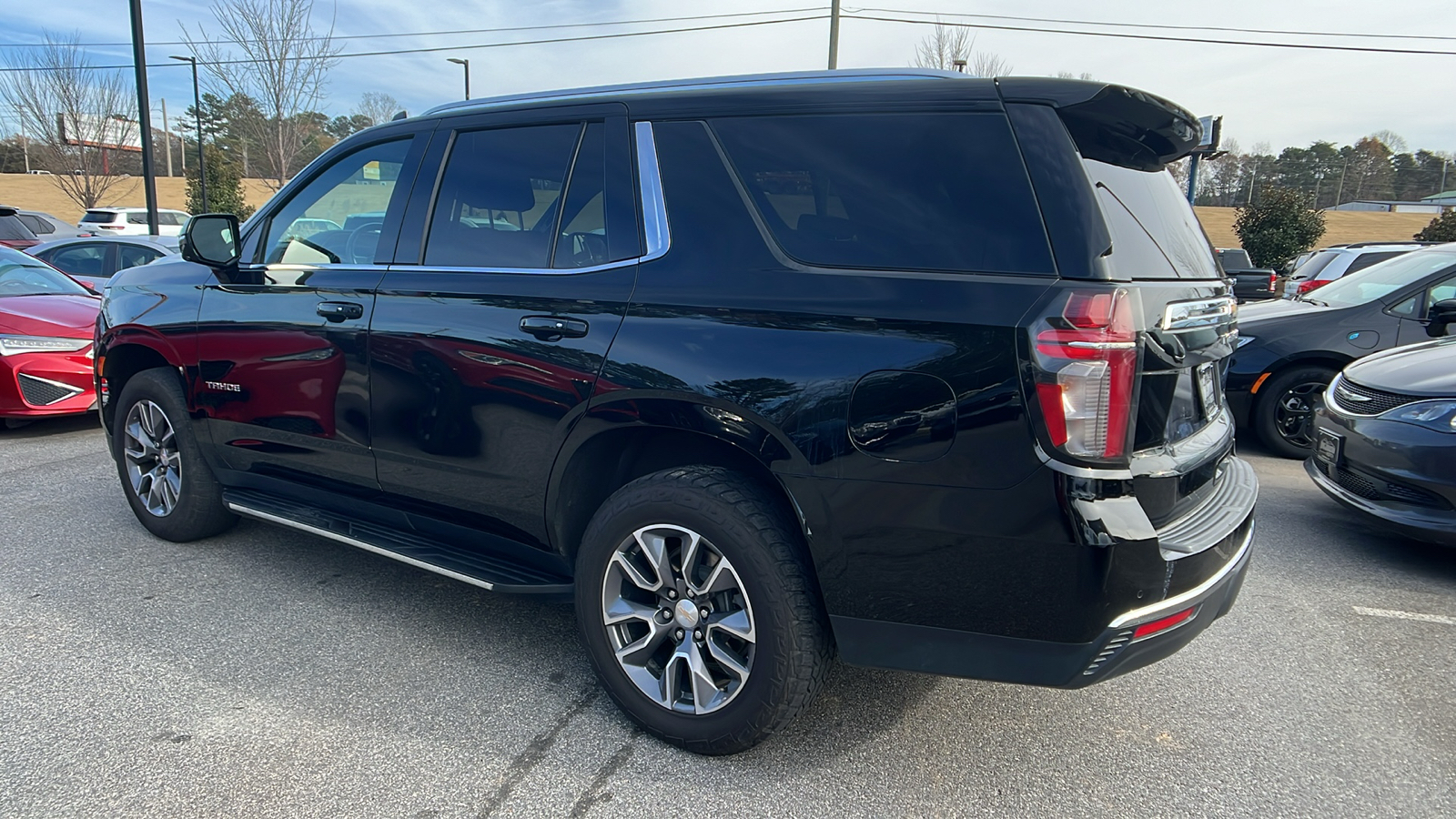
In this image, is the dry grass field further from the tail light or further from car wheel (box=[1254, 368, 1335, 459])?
the tail light

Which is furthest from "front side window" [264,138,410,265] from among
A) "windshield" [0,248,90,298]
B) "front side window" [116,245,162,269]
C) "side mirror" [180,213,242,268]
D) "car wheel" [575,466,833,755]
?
"front side window" [116,245,162,269]

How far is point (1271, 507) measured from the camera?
5.37m

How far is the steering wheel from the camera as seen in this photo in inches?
133

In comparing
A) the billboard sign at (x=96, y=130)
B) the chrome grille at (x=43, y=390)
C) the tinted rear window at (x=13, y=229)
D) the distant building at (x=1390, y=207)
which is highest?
the distant building at (x=1390, y=207)

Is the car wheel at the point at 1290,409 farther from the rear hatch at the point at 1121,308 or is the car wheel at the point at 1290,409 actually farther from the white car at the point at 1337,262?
the white car at the point at 1337,262

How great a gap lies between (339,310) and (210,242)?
993 mm

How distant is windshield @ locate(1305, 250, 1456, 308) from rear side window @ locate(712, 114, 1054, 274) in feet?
20.1

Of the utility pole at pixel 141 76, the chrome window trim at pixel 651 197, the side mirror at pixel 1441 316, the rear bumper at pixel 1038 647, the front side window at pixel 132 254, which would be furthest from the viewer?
the utility pole at pixel 141 76

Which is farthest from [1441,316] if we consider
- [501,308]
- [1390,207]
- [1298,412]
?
[1390,207]

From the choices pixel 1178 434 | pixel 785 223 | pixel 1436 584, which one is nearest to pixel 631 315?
pixel 785 223

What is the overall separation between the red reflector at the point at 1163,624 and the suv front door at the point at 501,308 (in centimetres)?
166

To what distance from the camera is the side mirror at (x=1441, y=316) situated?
17.4 feet

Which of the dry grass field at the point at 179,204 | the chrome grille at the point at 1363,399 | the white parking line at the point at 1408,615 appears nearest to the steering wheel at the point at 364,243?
the white parking line at the point at 1408,615

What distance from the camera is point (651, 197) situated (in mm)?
2729
